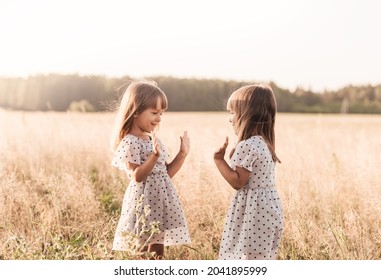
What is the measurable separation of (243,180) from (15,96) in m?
16.3

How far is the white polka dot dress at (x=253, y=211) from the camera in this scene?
10.0ft

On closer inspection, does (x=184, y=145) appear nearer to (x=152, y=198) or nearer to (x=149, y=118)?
(x=149, y=118)

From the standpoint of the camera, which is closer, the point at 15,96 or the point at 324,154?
the point at 324,154

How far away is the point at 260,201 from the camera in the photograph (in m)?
3.08

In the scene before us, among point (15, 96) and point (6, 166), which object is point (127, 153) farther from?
point (15, 96)

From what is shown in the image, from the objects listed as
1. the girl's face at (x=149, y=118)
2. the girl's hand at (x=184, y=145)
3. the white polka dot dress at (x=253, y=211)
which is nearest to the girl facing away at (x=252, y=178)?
the white polka dot dress at (x=253, y=211)

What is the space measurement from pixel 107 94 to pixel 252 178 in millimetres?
19335

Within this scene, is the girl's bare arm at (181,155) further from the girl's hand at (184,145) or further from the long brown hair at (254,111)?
the long brown hair at (254,111)

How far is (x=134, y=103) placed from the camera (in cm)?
330

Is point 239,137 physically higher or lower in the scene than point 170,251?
higher

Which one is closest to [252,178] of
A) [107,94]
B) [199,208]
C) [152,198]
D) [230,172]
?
[230,172]

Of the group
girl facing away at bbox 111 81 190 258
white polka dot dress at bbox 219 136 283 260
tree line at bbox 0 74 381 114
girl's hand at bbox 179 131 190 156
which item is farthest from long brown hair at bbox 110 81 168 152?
tree line at bbox 0 74 381 114
